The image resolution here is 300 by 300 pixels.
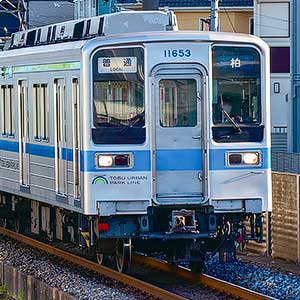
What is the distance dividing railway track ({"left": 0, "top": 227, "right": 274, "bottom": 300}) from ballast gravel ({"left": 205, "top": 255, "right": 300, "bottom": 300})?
38cm

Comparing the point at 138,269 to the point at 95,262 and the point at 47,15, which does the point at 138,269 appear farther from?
the point at 47,15

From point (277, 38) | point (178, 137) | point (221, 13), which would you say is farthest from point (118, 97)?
point (221, 13)

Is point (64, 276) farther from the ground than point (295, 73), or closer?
closer

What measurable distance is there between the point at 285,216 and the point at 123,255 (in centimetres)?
256

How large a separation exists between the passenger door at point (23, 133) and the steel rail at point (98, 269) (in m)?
1.11

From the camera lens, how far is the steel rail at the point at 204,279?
38.3 feet

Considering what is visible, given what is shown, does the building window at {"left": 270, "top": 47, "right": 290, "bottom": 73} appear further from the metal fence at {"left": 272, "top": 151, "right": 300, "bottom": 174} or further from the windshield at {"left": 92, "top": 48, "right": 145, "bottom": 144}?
the windshield at {"left": 92, "top": 48, "right": 145, "bottom": 144}

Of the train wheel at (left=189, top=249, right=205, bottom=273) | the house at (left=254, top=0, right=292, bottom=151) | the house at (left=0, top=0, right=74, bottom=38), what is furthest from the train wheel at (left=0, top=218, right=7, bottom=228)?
the house at (left=0, top=0, right=74, bottom=38)

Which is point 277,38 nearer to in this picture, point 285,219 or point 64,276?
point 285,219

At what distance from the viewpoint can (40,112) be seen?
579 inches

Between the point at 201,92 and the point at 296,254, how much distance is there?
9.75 feet

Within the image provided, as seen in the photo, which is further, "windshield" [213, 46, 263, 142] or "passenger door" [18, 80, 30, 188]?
"passenger door" [18, 80, 30, 188]

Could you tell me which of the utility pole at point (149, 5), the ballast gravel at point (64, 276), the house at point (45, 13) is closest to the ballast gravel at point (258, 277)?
the ballast gravel at point (64, 276)

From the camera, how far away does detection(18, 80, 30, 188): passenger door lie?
15352 mm
